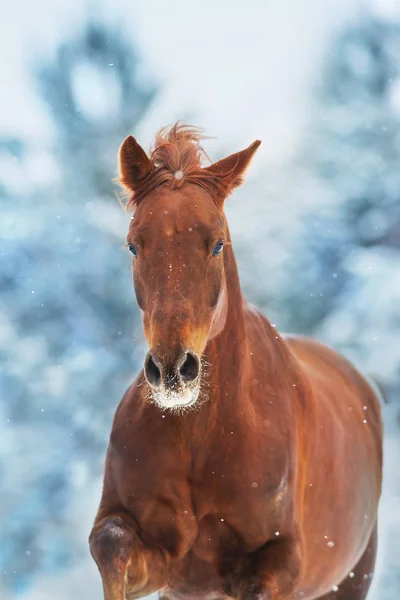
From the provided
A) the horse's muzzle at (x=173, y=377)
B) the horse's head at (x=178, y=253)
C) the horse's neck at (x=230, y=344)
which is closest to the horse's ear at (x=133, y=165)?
the horse's head at (x=178, y=253)

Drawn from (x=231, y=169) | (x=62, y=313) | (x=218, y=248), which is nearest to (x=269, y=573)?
(x=218, y=248)

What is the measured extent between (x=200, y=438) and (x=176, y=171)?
0.97 m

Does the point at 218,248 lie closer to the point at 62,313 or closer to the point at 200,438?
the point at 200,438

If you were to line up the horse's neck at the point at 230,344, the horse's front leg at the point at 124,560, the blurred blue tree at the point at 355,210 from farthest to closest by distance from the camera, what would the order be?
1. the blurred blue tree at the point at 355,210
2. the horse's neck at the point at 230,344
3. the horse's front leg at the point at 124,560

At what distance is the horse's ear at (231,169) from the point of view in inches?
103

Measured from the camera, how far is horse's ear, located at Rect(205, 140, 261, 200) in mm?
2619

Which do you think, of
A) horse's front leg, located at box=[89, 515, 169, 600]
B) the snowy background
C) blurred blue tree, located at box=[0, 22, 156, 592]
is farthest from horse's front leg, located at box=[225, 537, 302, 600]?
blurred blue tree, located at box=[0, 22, 156, 592]

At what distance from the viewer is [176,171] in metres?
2.53

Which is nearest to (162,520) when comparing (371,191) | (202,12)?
(371,191)

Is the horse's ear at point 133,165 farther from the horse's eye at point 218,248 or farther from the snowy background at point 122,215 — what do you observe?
the snowy background at point 122,215

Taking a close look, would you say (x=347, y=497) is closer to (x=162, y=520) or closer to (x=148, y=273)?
(x=162, y=520)

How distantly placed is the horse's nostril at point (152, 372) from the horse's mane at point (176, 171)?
71cm

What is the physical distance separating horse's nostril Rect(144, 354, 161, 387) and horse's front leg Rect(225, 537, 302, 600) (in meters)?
0.97

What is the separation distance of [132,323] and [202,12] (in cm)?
430
